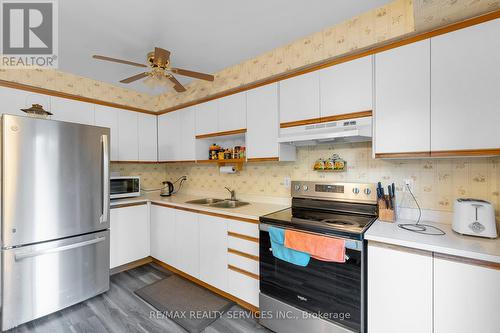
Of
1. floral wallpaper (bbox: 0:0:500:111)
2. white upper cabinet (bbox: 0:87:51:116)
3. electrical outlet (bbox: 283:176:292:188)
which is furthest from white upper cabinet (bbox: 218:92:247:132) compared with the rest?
white upper cabinet (bbox: 0:87:51:116)

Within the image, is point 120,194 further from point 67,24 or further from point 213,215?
point 67,24

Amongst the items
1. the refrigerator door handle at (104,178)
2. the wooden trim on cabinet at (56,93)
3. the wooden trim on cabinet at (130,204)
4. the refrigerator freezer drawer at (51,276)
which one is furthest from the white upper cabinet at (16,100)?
the refrigerator freezer drawer at (51,276)

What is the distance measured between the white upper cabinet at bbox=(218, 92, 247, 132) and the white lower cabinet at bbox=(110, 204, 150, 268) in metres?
1.56

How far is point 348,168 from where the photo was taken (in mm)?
2010

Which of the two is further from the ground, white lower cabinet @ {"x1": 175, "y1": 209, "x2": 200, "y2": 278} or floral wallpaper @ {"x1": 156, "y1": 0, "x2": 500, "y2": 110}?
floral wallpaper @ {"x1": 156, "y1": 0, "x2": 500, "y2": 110}

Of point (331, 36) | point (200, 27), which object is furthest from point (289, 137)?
point (200, 27)

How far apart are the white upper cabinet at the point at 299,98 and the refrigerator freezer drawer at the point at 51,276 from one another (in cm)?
229

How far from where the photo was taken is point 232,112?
2.51m

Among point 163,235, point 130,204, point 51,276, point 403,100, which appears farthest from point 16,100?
point 403,100

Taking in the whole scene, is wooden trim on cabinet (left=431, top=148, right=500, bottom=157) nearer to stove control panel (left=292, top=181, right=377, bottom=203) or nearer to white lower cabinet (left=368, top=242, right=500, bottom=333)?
stove control panel (left=292, top=181, right=377, bottom=203)

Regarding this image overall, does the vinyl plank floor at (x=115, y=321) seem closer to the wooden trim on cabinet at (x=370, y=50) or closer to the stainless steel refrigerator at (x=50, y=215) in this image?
the stainless steel refrigerator at (x=50, y=215)

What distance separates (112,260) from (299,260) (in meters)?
2.29

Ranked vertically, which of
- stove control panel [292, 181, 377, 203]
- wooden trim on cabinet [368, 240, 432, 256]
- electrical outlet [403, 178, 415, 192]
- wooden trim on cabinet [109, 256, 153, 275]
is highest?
electrical outlet [403, 178, 415, 192]

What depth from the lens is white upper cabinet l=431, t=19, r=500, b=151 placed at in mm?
1248
